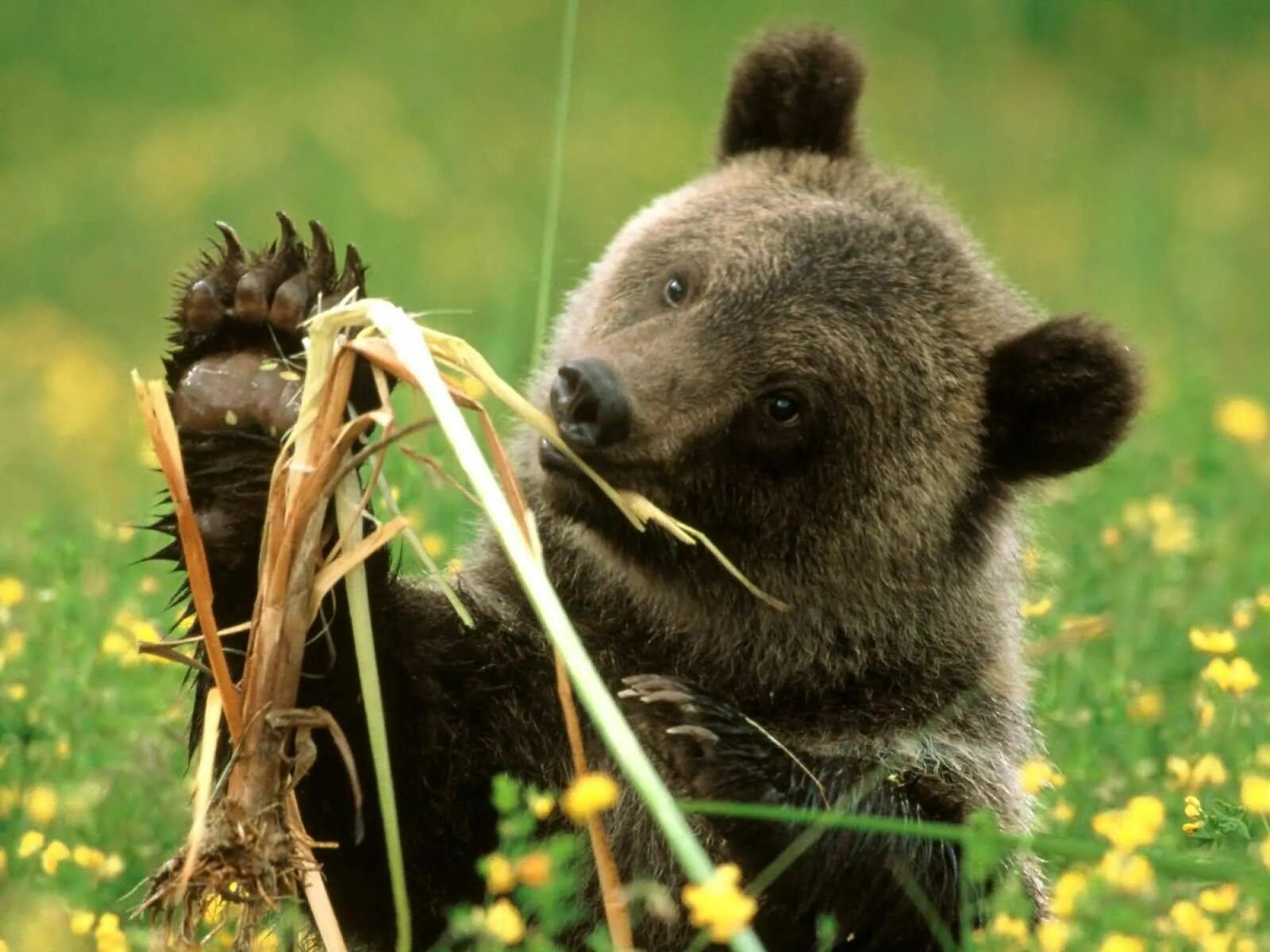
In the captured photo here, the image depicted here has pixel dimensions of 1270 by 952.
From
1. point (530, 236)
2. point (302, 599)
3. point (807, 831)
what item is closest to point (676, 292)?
point (302, 599)

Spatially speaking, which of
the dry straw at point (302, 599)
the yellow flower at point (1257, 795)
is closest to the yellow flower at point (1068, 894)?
the yellow flower at point (1257, 795)

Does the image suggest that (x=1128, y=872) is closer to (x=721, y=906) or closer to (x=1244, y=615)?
(x=721, y=906)

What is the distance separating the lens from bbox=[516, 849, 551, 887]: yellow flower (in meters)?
3.57

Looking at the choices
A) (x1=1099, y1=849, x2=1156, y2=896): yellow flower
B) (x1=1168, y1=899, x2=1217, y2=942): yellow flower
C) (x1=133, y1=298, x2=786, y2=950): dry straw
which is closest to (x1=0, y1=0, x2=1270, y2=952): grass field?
(x1=133, y1=298, x2=786, y2=950): dry straw

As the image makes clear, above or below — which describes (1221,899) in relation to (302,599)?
below

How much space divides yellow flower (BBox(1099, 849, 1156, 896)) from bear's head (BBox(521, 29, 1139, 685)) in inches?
54.2

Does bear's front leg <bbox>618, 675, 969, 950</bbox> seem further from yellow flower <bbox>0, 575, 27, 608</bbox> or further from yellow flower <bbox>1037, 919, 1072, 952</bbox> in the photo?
yellow flower <bbox>0, 575, 27, 608</bbox>

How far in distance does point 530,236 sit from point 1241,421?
595 centimetres

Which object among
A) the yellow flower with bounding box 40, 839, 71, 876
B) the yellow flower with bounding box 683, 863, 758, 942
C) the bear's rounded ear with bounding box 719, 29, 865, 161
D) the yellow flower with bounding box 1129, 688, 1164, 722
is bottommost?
the yellow flower with bounding box 1129, 688, 1164, 722

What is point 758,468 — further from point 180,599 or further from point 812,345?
point 180,599

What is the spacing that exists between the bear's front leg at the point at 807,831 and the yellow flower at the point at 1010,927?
412mm

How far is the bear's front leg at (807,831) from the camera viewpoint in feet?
15.1

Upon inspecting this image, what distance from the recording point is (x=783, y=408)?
496 centimetres

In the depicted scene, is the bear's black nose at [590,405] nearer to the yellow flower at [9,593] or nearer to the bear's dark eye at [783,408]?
the bear's dark eye at [783,408]
